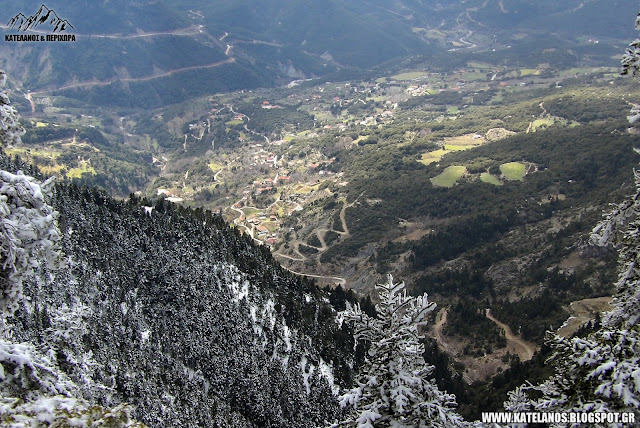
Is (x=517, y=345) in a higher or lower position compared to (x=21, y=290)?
lower

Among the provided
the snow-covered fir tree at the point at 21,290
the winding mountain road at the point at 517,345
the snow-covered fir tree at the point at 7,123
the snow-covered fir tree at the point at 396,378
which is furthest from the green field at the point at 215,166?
the snow-covered fir tree at the point at 396,378

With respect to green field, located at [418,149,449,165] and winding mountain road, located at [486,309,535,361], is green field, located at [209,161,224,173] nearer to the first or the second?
green field, located at [418,149,449,165]

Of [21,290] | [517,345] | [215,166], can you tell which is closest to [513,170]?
[517,345]

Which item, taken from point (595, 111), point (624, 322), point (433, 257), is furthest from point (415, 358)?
point (595, 111)

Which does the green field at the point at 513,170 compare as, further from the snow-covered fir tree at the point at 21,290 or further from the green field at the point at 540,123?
the snow-covered fir tree at the point at 21,290

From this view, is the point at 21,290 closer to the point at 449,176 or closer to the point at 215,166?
the point at 449,176

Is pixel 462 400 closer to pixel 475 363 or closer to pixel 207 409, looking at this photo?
pixel 475 363
